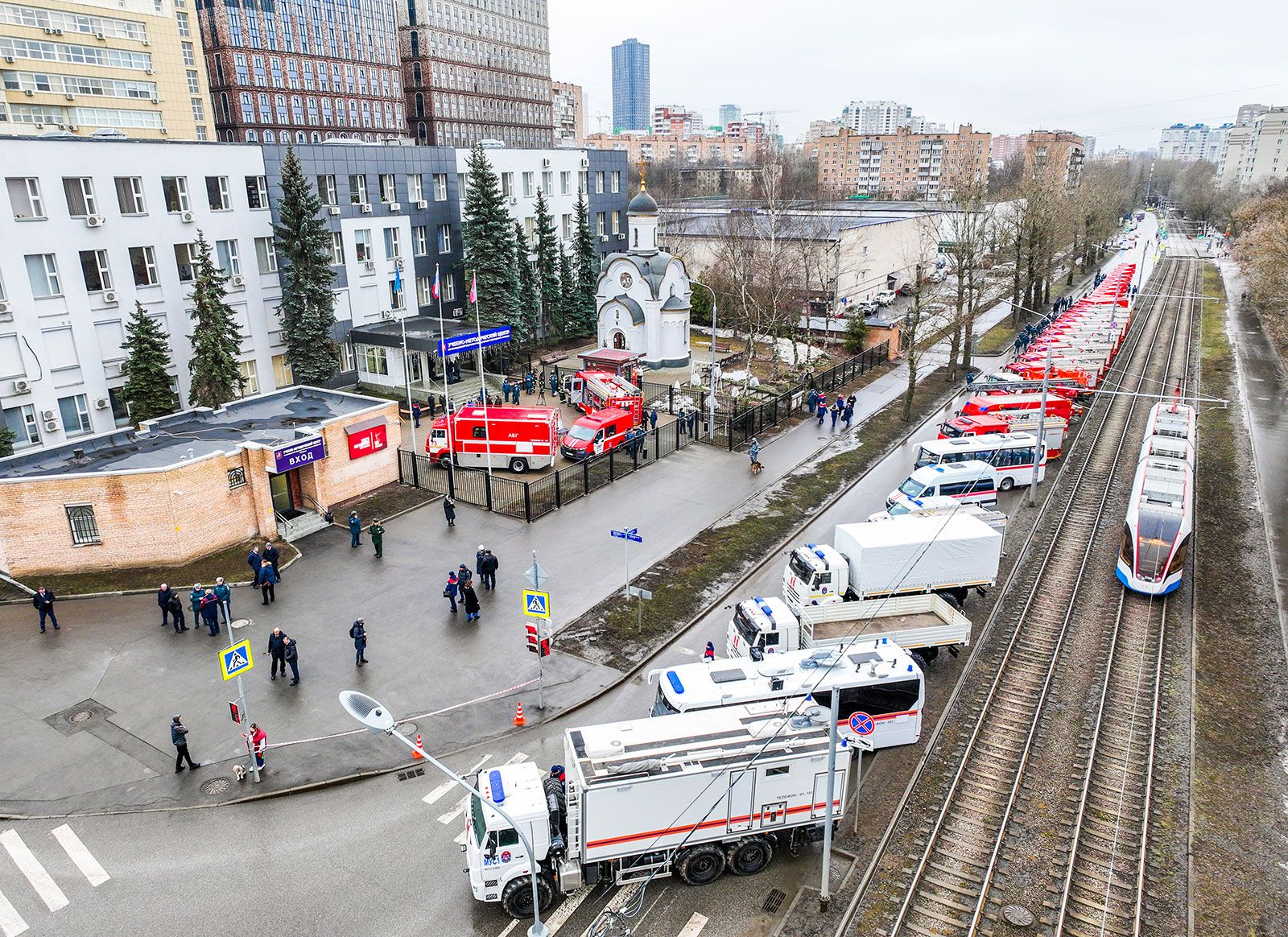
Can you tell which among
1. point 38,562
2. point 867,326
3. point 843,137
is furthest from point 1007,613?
point 843,137

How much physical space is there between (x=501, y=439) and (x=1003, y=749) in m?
21.2

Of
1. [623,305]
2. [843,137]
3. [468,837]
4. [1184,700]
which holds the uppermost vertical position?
[843,137]

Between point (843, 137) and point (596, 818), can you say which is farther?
point (843, 137)

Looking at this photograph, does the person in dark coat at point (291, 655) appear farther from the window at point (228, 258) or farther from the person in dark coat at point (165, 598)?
the window at point (228, 258)

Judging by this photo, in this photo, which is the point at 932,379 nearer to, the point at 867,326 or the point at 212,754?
the point at 867,326

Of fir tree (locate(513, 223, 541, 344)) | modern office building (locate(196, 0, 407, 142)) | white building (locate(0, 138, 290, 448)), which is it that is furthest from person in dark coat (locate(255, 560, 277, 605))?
modern office building (locate(196, 0, 407, 142))

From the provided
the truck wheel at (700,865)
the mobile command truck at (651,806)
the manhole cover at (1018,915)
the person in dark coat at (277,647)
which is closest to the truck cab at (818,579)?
the mobile command truck at (651,806)

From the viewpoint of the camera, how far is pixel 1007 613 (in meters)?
22.8

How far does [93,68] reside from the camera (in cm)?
6128

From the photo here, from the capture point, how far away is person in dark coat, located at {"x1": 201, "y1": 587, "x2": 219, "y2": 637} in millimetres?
21125

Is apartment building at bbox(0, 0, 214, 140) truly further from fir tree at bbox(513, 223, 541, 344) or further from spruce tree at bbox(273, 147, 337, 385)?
fir tree at bbox(513, 223, 541, 344)

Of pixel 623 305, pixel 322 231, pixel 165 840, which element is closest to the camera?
pixel 165 840

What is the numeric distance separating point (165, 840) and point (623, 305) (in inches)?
1500

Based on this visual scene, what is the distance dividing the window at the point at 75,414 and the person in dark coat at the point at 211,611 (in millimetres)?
18200
